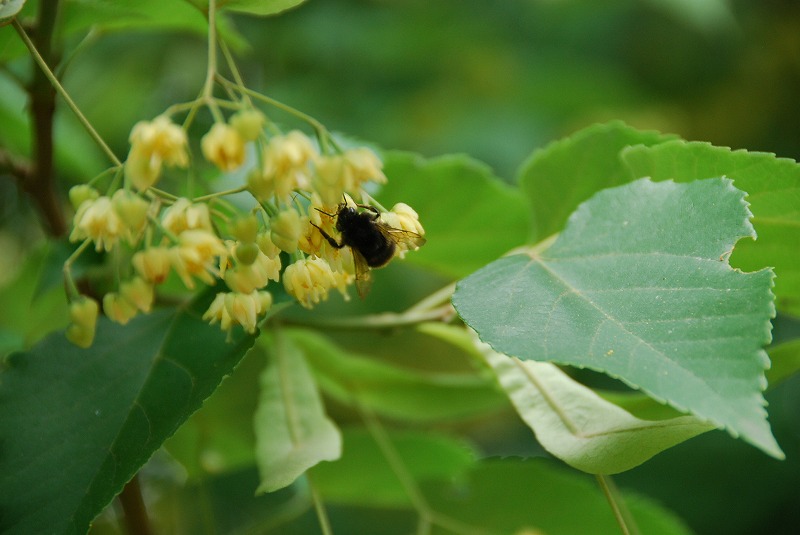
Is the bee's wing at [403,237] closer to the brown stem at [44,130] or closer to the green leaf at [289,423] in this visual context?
the green leaf at [289,423]

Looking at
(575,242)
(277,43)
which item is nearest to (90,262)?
(575,242)

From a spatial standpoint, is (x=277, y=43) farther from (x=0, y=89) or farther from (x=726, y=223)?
(x=726, y=223)

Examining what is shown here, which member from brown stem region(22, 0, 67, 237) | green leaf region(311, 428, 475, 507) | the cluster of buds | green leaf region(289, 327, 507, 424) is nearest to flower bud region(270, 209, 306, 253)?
the cluster of buds

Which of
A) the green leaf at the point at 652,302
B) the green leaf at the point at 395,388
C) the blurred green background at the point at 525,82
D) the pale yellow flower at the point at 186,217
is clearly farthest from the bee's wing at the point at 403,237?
the blurred green background at the point at 525,82

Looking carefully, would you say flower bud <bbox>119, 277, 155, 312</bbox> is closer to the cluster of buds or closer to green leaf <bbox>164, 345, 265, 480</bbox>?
the cluster of buds

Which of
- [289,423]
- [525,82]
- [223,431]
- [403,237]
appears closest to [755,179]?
[403,237]

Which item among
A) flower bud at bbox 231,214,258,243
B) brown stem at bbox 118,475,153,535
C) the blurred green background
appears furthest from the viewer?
the blurred green background
